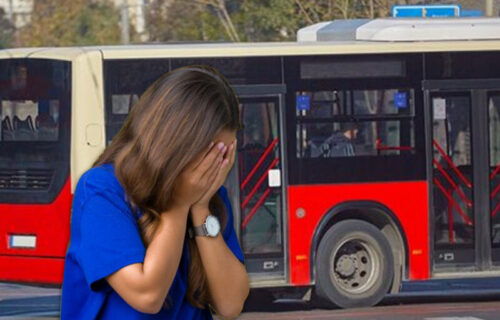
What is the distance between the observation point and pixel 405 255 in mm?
12219

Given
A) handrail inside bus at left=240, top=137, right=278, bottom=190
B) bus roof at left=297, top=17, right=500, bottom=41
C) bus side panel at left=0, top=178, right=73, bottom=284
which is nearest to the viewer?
bus side panel at left=0, top=178, right=73, bottom=284

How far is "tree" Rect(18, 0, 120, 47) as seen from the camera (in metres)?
42.2

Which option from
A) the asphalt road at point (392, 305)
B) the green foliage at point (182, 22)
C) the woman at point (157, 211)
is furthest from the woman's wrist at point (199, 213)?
the green foliage at point (182, 22)

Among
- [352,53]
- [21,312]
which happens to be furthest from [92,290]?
[21,312]

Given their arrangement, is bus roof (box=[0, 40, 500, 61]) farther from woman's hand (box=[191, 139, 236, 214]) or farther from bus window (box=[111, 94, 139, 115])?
woman's hand (box=[191, 139, 236, 214])

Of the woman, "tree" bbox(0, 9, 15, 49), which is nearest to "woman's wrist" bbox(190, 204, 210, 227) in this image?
the woman

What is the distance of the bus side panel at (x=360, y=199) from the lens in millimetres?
11914

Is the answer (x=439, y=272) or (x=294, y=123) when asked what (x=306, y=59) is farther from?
(x=439, y=272)

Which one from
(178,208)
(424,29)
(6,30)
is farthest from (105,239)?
(6,30)

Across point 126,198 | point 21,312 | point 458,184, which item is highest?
point 126,198

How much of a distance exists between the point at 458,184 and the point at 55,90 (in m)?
3.87

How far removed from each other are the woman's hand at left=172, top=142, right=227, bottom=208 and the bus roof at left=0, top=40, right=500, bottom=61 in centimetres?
900

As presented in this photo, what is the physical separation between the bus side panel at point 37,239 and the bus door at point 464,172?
3.46 meters

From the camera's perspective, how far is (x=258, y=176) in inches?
464
